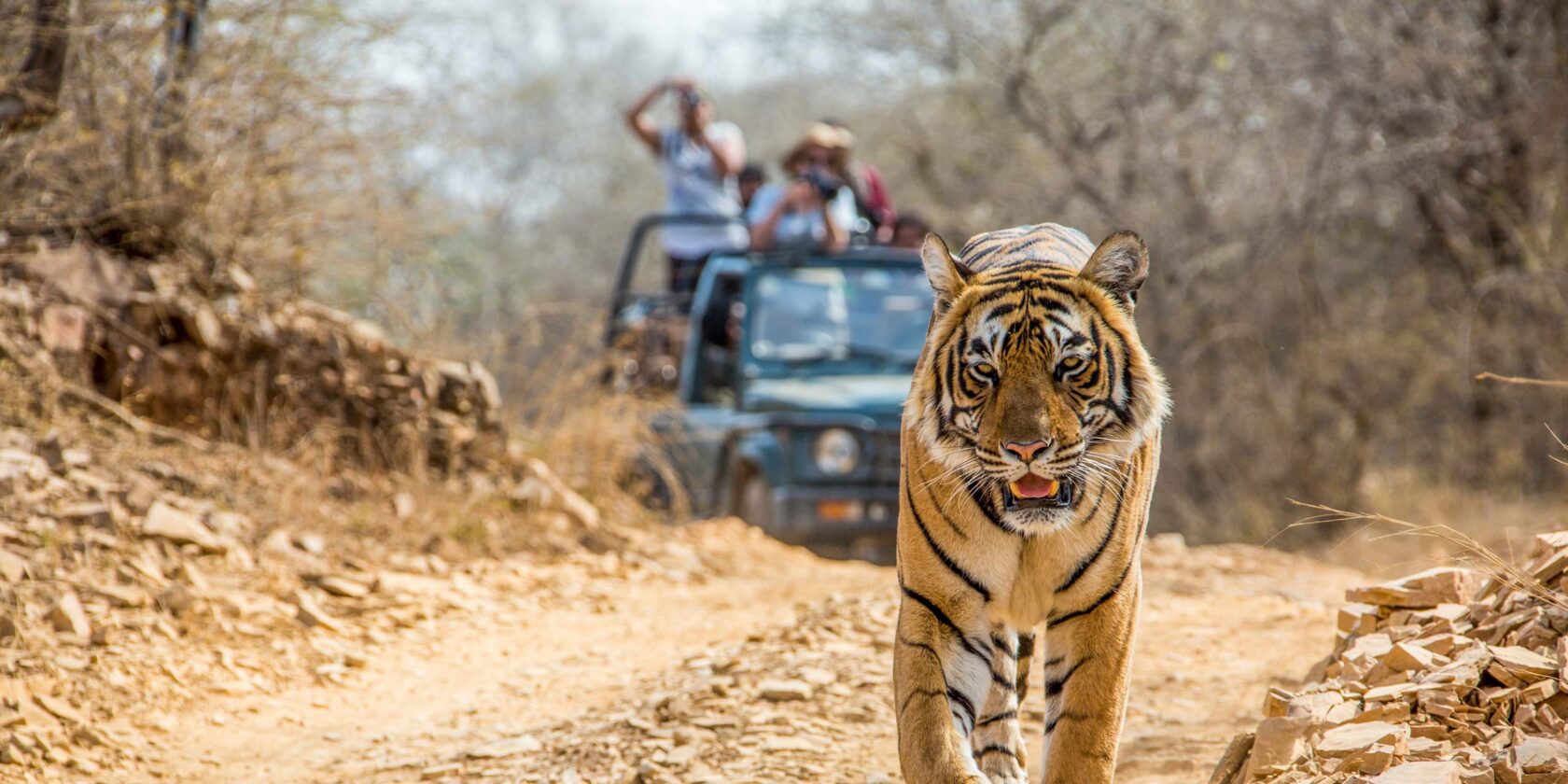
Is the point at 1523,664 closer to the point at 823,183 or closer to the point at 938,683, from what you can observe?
the point at 938,683

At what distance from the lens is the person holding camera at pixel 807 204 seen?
9469 millimetres

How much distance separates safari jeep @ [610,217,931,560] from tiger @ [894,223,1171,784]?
14.3 ft

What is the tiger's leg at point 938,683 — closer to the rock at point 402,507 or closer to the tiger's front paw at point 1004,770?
the tiger's front paw at point 1004,770

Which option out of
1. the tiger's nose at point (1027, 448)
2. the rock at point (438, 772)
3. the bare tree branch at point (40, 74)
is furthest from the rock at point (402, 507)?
the tiger's nose at point (1027, 448)

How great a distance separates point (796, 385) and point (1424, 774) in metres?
5.91

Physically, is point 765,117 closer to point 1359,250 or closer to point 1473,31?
point 1359,250

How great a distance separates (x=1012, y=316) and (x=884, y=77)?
1294 centimetres

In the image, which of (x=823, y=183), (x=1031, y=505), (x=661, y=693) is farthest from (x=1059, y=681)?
(x=823, y=183)

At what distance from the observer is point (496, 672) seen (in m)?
5.58

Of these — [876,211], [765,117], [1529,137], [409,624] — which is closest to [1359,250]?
[1529,137]

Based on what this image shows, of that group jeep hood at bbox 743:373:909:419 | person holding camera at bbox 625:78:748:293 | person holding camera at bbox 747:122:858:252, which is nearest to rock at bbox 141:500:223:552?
jeep hood at bbox 743:373:909:419

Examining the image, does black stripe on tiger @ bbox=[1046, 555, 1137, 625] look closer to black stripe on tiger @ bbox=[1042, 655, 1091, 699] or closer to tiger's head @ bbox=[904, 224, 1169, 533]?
black stripe on tiger @ bbox=[1042, 655, 1091, 699]

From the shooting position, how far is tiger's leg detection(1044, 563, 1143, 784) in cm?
336

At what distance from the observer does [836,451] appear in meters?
8.01
